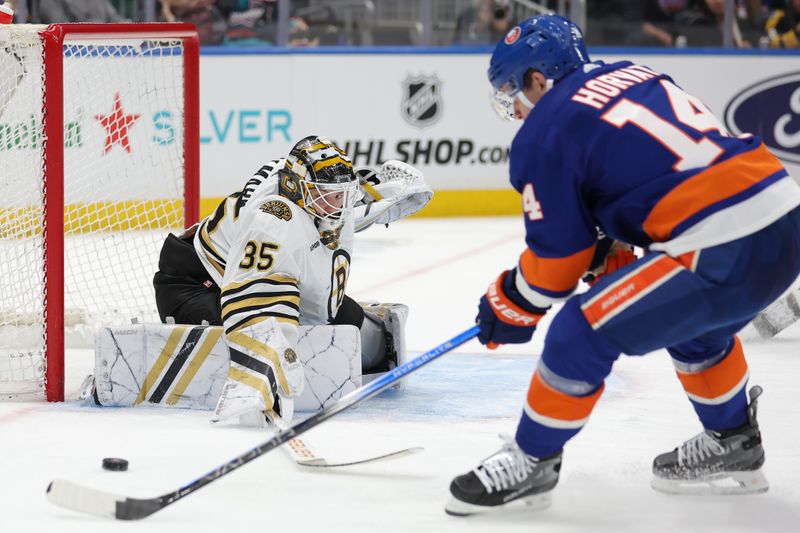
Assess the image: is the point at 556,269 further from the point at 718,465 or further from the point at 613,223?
the point at 718,465

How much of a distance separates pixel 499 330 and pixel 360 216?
1.25 m

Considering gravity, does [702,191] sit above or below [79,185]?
above

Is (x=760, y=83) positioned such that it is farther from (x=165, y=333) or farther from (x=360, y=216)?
(x=165, y=333)

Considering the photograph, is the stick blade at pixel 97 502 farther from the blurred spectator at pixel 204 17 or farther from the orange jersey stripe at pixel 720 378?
the blurred spectator at pixel 204 17

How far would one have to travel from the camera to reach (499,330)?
246 cm

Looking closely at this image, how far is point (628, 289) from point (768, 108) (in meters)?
5.89

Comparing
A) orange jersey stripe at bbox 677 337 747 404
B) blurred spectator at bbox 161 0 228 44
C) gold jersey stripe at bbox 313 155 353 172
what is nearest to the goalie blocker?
gold jersey stripe at bbox 313 155 353 172

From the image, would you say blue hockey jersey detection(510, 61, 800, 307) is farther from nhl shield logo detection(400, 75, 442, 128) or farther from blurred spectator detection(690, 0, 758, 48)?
blurred spectator detection(690, 0, 758, 48)

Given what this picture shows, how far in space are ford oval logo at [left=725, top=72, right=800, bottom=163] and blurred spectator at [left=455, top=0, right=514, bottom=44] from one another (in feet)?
4.89

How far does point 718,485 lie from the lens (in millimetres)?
2666

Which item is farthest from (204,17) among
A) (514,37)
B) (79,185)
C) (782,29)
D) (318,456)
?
(514,37)

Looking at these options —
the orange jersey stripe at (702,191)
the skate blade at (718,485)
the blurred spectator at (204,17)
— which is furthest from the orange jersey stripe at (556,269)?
the blurred spectator at (204,17)

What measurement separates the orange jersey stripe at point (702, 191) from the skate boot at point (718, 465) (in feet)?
1.86

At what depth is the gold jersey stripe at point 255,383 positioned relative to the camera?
9.93 ft
